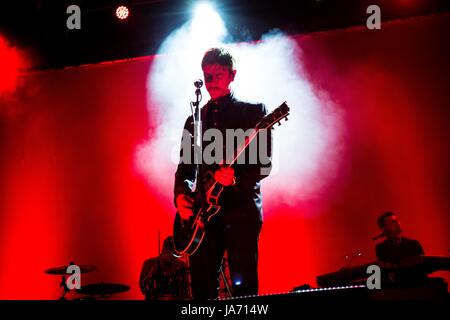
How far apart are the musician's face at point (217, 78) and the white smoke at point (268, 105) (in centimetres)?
269

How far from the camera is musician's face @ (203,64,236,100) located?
2.77m

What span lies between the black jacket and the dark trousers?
80 millimetres

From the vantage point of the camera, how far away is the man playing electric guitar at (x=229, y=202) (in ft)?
8.08

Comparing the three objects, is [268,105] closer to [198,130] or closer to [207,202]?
[198,130]

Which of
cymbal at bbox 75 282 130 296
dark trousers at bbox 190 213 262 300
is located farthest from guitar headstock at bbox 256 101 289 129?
cymbal at bbox 75 282 130 296

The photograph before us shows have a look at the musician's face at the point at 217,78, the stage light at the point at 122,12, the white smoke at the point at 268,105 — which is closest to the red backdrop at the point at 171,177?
the white smoke at the point at 268,105

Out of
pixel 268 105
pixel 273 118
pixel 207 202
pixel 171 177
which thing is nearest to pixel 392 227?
pixel 268 105

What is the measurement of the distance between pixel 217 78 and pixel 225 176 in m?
0.69

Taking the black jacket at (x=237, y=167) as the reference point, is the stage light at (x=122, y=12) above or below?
above

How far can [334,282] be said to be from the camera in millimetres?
4105

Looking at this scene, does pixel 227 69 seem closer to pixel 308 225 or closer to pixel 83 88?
pixel 308 225

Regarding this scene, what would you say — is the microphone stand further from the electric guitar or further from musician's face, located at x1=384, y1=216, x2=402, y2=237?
musician's face, located at x1=384, y1=216, x2=402, y2=237

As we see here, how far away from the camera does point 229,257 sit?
251 centimetres

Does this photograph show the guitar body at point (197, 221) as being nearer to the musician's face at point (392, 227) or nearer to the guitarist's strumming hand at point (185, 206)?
the guitarist's strumming hand at point (185, 206)
